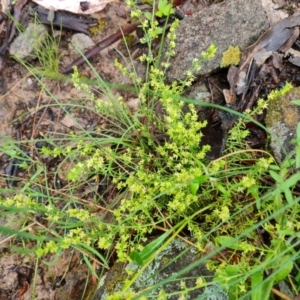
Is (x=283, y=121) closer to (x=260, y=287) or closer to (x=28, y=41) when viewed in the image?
(x=260, y=287)

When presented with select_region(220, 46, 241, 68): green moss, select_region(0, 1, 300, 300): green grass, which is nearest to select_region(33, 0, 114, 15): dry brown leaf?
select_region(0, 1, 300, 300): green grass

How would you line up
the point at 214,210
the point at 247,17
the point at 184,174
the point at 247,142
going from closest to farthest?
1. the point at 184,174
2. the point at 214,210
3. the point at 247,142
4. the point at 247,17

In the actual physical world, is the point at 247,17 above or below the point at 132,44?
above

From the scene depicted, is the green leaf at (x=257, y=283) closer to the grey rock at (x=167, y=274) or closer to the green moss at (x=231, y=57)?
the grey rock at (x=167, y=274)

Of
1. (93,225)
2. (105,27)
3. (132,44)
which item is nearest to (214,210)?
(93,225)

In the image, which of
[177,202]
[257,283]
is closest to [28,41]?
[177,202]

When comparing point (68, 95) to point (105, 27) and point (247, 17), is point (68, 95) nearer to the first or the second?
point (105, 27)

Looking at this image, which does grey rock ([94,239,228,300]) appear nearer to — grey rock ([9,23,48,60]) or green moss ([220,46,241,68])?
green moss ([220,46,241,68])
